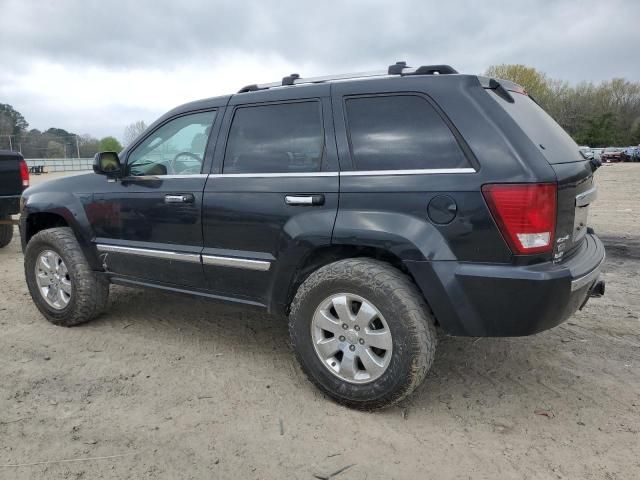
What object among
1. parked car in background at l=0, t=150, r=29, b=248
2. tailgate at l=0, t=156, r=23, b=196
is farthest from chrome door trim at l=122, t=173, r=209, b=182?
tailgate at l=0, t=156, r=23, b=196

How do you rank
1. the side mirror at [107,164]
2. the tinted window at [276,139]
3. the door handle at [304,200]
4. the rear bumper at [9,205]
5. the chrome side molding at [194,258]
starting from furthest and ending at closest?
the rear bumper at [9,205] < the side mirror at [107,164] < the chrome side molding at [194,258] < the tinted window at [276,139] < the door handle at [304,200]

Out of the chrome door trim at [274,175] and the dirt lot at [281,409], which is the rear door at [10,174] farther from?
the chrome door trim at [274,175]

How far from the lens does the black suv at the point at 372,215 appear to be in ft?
8.57

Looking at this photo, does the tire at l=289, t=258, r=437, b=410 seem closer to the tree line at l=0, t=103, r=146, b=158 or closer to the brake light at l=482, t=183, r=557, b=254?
the brake light at l=482, t=183, r=557, b=254

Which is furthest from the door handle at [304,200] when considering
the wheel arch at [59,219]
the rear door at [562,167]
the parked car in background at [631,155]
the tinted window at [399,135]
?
the parked car in background at [631,155]

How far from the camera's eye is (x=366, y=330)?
2906 millimetres

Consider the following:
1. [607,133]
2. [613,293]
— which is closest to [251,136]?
[613,293]

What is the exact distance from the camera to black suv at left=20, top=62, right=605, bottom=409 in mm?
2611

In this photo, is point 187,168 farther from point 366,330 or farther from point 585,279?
point 585,279

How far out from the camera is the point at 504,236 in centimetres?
257

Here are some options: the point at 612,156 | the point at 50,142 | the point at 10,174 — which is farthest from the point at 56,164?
the point at 612,156

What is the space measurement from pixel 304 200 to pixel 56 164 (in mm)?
45824

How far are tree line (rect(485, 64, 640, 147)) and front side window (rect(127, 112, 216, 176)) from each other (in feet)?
195

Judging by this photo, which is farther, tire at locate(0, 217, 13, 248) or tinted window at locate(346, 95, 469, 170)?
→ tire at locate(0, 217, 13, 248)
